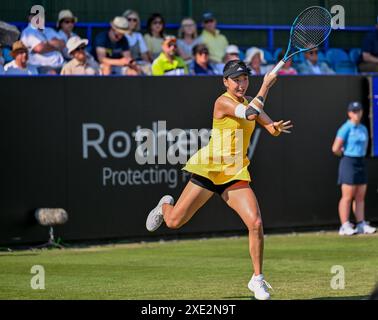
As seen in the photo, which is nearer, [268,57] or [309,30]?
[309,30]

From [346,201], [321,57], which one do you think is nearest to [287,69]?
[321,57]

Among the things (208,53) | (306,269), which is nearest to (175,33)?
(208,53)

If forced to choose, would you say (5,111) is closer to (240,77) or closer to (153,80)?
(153,80)

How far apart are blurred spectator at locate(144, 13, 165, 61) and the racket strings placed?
23.2ft

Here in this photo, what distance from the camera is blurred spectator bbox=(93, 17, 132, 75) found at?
57.8ft

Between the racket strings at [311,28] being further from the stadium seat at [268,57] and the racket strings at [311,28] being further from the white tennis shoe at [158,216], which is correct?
the stadium seat at [268,57]

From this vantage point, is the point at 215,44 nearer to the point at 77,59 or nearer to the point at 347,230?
the point at 77,59

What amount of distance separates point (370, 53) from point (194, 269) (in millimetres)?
7765

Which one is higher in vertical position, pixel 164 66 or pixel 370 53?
pixel 370 53

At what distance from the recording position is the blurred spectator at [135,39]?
18062 millimetres

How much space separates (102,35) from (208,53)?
2073 millimetres

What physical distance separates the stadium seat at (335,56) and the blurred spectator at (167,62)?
3417 millimetres

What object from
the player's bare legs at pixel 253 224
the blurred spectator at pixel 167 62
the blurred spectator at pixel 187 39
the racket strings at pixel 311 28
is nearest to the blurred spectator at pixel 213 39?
the blurred spectator at pixel 187 39

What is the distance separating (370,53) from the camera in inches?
784
